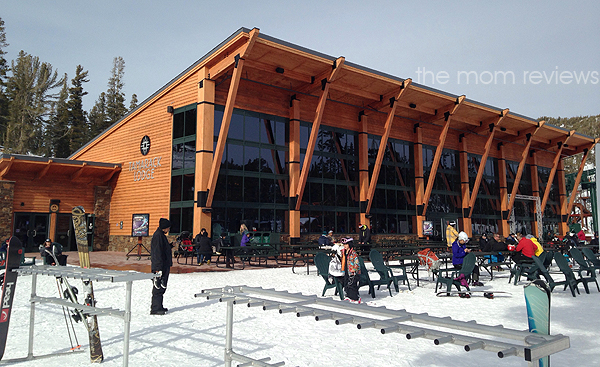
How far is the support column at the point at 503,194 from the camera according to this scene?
30.6 meters

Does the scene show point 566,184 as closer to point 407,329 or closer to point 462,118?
point 462,118

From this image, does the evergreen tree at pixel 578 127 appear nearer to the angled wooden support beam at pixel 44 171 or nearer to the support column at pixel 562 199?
the support column at pixel 562 199

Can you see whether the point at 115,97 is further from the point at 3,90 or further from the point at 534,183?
the point at 534,183

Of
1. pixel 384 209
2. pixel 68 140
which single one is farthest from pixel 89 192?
pixel 68 140

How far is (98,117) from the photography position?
51062 mm

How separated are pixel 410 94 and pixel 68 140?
3989 cm

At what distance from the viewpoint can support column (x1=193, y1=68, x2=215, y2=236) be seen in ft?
58.5

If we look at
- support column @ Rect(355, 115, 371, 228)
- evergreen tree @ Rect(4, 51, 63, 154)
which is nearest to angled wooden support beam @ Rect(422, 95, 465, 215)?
support column @ Rect(355, 115, 371, 228)

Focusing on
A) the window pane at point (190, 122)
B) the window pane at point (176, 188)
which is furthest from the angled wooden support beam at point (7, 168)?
the window pane at point (190, 122)

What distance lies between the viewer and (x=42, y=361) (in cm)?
430

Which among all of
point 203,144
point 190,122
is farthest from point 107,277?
point 190,122

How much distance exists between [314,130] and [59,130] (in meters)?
36.9

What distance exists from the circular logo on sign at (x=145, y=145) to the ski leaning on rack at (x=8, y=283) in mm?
17986

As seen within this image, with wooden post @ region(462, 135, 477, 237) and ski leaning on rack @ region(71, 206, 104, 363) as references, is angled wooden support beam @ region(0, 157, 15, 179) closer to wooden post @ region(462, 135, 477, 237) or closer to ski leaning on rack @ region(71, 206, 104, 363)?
ski leaning on rack @ region(71, 206, 104, 363)
